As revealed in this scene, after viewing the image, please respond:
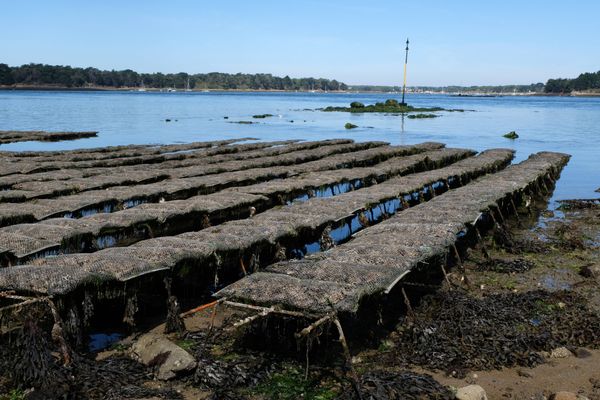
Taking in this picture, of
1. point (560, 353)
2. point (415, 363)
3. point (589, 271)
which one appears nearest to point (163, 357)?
point (415, 363)

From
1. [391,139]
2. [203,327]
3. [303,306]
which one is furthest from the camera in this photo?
[391,139]

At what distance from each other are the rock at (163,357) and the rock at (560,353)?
23.8ft

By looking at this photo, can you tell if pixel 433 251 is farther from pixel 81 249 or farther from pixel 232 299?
pixel 81 249

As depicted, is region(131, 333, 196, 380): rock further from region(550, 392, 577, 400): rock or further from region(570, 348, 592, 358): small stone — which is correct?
region(570, 348, 592, 358): small stone

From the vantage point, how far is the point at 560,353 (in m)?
11.2

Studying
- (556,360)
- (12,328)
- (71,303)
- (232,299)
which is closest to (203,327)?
(232,299)

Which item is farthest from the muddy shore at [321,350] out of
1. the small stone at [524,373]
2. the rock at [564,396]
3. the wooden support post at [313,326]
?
the rock at [564,396]

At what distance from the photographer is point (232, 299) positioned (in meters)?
10.9

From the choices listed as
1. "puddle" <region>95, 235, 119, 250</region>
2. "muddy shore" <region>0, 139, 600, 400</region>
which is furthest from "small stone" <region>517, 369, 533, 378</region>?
"puddle" <region>95, 235, 119, 250</region>

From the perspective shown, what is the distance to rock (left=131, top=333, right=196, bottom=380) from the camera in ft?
32.8

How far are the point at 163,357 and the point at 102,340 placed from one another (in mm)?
2327

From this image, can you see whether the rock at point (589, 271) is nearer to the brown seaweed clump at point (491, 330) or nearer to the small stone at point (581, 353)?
the brown seaweed clump at point (491, 330)

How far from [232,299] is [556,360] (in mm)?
6679

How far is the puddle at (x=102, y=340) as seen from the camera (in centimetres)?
1146
